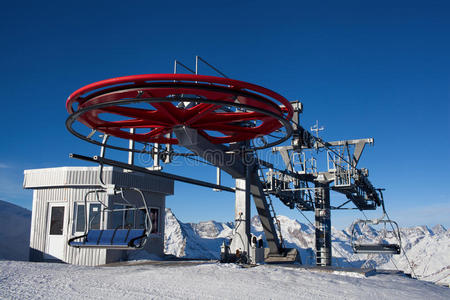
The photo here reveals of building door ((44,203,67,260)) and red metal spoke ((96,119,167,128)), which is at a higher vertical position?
red metal spoke ((96,119,167,128))

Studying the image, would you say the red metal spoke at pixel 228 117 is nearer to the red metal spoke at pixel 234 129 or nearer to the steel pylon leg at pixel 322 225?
the red metal spoke at pixel 234 129

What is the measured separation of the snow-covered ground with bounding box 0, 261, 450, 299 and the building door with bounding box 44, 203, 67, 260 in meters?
6.82

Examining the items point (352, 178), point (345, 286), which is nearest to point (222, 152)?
point (345, 286)

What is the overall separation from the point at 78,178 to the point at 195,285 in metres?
11.1

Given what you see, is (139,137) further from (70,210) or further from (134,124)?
(70,210)

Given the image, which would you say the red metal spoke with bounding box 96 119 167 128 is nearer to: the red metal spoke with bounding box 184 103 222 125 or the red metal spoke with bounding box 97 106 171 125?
the red metal spoke with bounding box 97 106 171 125

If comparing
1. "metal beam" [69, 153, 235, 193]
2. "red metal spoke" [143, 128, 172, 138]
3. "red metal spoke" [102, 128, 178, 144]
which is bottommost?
"metal beam" [69, 153, 235, 193]

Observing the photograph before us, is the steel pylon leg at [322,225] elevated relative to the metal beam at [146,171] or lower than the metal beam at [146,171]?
lower

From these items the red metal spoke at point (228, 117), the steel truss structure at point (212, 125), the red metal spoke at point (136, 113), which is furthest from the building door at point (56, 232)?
the red metal spoke at point (228, 117)

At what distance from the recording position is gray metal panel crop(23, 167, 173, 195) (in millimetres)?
18062

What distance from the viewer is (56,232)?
1820 centimetres

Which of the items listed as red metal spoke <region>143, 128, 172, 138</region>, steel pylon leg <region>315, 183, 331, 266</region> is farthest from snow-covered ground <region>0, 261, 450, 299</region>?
steel pylon leg <region>315, 183, 331, 266</region>

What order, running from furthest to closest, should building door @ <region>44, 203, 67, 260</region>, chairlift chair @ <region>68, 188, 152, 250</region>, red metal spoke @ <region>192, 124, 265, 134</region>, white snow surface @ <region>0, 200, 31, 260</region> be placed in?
Result: white snow surface @ <region>0, 200, 31, 260</region>, building door @ <region>44, 203, 67, 260</region>, red metal spoke @ <region>192, 124, 265, 134</region>, chairlift chair @ <region>68, 188, 152, 250</region>

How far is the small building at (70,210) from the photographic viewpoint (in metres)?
17.7
